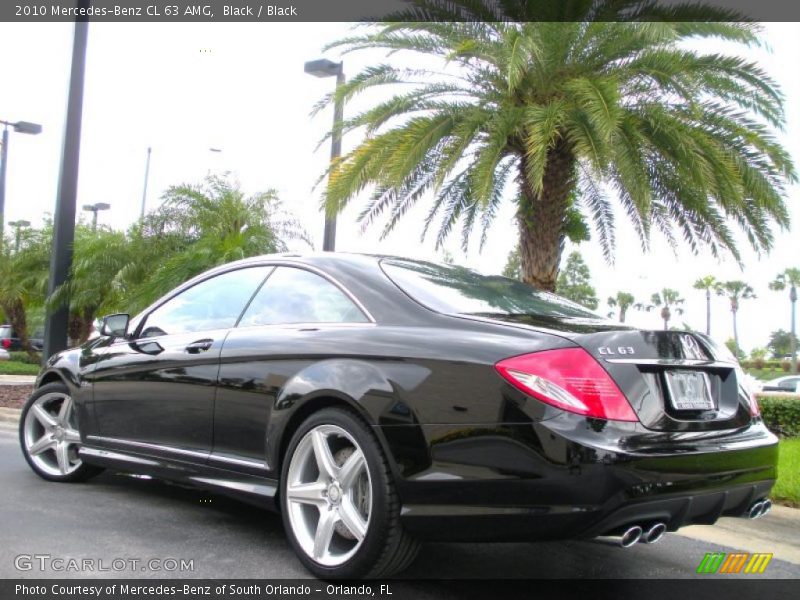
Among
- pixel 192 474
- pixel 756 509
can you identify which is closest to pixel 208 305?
pixel 192 474

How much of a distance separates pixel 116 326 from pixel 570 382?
10.1ft

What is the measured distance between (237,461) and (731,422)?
85.5 inches

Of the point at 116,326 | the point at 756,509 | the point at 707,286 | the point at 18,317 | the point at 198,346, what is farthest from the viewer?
the point at 707,286

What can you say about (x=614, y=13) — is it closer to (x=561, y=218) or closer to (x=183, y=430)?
(x=561, y=218)

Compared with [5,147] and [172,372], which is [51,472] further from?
[5,147]

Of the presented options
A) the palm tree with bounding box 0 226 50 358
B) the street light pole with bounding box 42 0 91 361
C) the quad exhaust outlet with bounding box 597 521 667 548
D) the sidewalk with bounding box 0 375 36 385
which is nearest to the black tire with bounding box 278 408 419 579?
the quad exhaust outlet with bounding box 597 521 667 548

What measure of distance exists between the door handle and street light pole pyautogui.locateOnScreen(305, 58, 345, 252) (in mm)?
5960

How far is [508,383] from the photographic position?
307 cm

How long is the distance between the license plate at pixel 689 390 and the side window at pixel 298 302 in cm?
131

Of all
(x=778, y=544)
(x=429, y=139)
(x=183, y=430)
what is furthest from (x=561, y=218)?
(x=183, y=430)

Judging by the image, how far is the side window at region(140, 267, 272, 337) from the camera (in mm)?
4410

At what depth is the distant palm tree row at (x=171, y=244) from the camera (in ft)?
39.0

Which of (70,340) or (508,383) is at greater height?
(508,383)

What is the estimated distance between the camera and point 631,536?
9.87 ft
